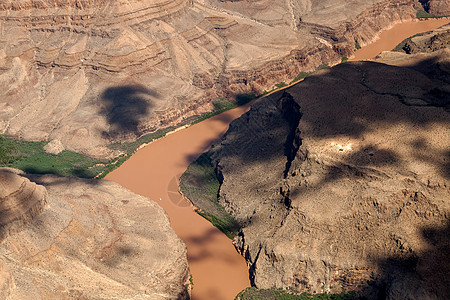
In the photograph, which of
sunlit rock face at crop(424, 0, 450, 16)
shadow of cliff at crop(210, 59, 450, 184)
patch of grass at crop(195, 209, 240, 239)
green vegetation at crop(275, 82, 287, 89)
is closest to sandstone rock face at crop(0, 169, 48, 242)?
patch of grass at crop(195, 209, 240, 239)

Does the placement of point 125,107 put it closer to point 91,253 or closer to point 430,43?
point 91,253

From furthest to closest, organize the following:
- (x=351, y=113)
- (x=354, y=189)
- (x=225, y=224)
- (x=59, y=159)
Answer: (x=59, y=159) < (x=225, y=224) < (x=351, y=113) < (x=354, y=189)

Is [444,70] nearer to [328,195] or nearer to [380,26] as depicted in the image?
[328,195]

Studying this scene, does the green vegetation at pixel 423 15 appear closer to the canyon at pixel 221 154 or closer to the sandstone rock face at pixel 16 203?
the canyon at pixel 221 154

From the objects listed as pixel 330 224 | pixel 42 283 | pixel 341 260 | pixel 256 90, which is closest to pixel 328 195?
pixel 330 224

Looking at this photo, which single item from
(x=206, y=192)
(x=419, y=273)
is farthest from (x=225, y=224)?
(x=419, y=273)

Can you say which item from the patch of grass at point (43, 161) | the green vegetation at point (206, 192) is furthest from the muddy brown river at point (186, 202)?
the patch of grass at point (43, 161)
